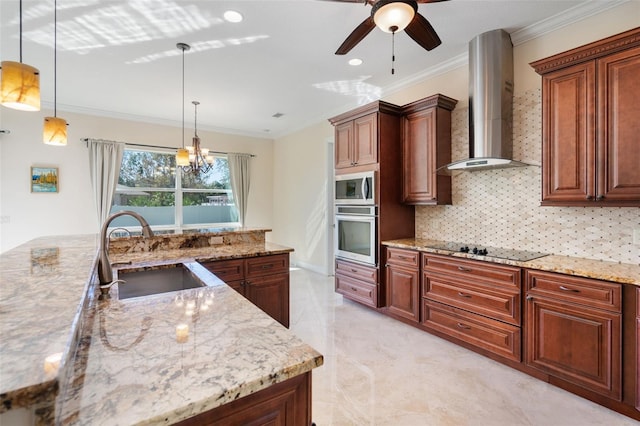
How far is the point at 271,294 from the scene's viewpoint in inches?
114

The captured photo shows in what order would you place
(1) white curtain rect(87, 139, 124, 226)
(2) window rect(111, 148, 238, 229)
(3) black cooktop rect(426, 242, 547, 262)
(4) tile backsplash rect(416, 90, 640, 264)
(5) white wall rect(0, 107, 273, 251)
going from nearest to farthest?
(4) tile backsplash rect(416, 90, 640, 264)
(3) black cooktop rect(426, 242, 547, 262)
(5) white wall rect(0, 107, 273, 251)
(1) white curtain rect(87, 139, 124, 226)
(2) window rect(111, 148, 238, 229)

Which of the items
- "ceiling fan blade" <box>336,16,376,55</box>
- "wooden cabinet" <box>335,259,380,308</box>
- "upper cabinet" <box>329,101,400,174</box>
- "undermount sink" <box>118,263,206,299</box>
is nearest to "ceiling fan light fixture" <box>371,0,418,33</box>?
"ceiling fan blade" <box>336,16,376,55</box>

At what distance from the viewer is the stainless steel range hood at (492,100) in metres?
2.85

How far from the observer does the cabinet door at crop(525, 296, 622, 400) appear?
1.94 m

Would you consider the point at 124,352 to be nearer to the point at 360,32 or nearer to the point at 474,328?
the point at 360,32

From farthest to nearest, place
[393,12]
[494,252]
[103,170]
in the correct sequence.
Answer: [103,170]
[494,252]
[393,12]

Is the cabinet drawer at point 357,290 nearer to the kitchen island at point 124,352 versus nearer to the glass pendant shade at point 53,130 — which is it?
the kitchen island at point 124,352

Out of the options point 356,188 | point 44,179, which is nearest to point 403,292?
point 356,188

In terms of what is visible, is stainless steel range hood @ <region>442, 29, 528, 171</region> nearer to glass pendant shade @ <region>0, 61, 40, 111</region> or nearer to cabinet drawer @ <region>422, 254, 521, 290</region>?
cabinet drawer @ <region>422, 254, 521, 290</region>

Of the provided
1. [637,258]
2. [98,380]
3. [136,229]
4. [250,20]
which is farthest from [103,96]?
[637,258]

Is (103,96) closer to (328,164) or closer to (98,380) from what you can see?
(328,164)

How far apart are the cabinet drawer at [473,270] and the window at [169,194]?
467 cm

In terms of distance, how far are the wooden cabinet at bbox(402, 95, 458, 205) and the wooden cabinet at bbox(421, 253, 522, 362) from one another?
76cm

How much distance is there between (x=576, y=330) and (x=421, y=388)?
115 centimetres
